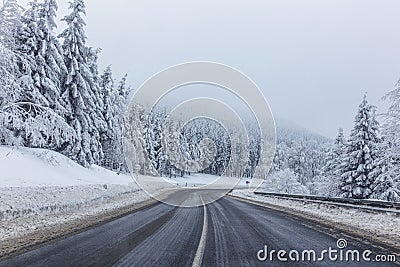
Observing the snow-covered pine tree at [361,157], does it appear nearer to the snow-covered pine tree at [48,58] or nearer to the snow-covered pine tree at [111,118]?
the snow-covered pine tree at [111,118]

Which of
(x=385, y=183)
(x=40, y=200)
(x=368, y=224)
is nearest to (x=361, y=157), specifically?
(x=385, y=183)

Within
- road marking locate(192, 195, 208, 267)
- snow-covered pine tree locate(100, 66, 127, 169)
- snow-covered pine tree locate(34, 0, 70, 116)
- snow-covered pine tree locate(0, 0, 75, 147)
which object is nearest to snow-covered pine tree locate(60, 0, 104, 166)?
snow-covered pine tree locate(34, 0, 70, 116)

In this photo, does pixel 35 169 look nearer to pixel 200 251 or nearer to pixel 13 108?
pixel 13 108

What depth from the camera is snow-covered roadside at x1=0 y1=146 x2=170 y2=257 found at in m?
10.3

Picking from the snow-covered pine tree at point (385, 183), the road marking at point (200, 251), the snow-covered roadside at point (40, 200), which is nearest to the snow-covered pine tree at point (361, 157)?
the snow-covered pine tree at point (385, 183)

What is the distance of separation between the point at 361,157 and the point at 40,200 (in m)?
32.6

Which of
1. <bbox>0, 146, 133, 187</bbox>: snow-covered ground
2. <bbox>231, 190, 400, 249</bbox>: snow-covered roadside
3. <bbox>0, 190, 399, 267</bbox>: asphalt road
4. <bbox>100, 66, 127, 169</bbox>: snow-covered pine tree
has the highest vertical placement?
<bbox>100, 66, 127, 169</bbox>: snow-covered pine tree

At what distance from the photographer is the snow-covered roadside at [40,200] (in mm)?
10328

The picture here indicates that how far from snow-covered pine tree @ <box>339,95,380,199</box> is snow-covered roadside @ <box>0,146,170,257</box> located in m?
23.3

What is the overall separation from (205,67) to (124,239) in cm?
808

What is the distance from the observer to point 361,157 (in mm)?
38375

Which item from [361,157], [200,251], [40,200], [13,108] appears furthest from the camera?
[361,157]

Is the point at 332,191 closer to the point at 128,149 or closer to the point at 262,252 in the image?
the point at 128,149

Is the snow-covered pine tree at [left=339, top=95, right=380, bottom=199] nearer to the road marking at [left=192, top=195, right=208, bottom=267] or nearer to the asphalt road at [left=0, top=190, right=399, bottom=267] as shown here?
the asphalt road at [left=0, top=190, right=399, bottom=267]
